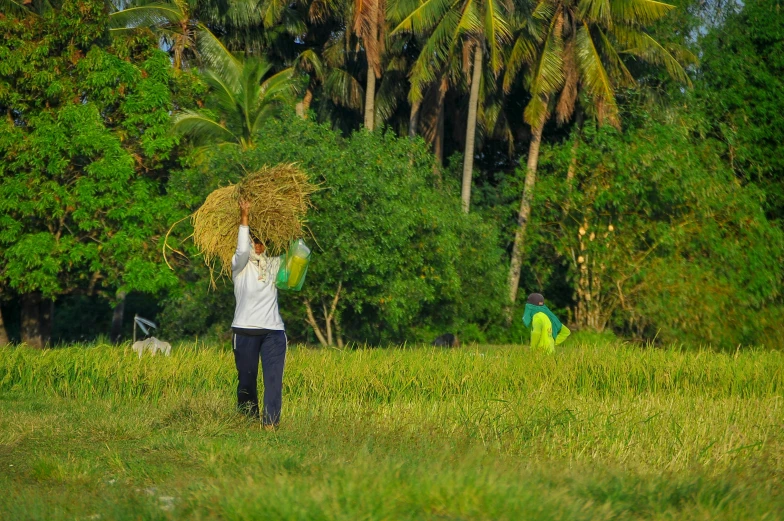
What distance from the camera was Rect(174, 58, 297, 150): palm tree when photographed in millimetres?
26281

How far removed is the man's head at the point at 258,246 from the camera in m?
8.49

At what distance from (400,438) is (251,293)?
171 cm

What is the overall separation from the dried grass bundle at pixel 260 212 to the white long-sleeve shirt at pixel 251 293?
37 centimetres

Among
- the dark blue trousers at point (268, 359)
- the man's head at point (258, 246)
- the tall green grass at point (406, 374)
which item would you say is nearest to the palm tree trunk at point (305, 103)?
the tall green grass at point (406, 374)

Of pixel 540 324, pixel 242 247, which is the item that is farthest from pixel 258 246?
pixel 540 324

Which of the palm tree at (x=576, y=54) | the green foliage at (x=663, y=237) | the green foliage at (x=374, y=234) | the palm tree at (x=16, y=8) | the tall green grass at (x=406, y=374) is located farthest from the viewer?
the palm tree at (x=576, y=54)

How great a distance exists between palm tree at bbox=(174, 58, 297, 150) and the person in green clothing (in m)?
14.0

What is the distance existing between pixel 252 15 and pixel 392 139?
8.00 meters

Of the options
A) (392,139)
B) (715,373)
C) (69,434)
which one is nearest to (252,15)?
(392,139)

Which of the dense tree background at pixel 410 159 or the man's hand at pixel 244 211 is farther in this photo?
the dense tree background at pixel 410 159

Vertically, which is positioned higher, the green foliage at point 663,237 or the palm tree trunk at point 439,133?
Answer: the palm tree trunk at point 439,133

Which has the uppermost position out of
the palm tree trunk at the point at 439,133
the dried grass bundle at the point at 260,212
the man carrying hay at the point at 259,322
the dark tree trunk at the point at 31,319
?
the palm tree trunk at the point at 439,133

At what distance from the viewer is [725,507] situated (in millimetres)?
5523

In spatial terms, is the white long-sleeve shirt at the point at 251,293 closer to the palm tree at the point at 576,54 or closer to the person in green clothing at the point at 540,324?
the person in green clothing at the point at 540,324
